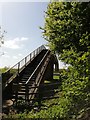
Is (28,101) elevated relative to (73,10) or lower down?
lower down

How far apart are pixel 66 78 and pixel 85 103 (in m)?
1.57

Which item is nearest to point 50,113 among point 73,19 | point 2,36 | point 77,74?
point 77,74

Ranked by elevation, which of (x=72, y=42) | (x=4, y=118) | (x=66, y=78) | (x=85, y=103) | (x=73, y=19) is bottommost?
(x=4, y=118)

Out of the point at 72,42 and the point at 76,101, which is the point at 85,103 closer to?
the point at 76,101

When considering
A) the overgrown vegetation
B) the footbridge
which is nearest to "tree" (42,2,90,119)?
→ the overgrown vegetation

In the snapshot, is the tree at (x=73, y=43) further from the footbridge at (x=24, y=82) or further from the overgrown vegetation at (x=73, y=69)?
the footbridge at (x=24, y=82)

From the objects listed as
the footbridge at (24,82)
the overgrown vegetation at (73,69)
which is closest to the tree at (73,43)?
the overgrown vegetation at (73,69)

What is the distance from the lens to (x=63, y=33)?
15430 millimetres

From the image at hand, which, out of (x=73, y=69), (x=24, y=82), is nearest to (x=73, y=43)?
(x=73, y=69)

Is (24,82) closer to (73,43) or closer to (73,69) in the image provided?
(73,43)

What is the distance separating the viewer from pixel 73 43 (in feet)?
48.8

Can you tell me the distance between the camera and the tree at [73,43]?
10969 millimetres

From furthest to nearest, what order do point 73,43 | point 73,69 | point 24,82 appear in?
point 24,82, point 73,43, point 73,69

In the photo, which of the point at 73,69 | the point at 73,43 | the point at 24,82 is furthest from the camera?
the point at 24,82
